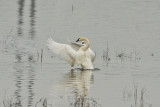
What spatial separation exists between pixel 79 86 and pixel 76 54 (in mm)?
3891

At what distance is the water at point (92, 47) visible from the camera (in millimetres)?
12867

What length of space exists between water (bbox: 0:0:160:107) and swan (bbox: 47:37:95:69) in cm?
26

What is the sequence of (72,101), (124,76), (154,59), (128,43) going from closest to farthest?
(72,101) < (124,76) < (154,59) < (128,43)

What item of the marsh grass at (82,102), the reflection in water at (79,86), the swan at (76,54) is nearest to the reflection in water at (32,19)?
the swan at (76,54)

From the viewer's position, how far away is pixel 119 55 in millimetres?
19719

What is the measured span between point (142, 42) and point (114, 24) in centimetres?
530

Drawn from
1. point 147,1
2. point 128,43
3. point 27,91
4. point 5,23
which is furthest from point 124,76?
point 147,1

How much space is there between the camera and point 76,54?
18.2 m

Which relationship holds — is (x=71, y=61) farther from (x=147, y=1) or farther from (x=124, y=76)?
(x=147, y=1)

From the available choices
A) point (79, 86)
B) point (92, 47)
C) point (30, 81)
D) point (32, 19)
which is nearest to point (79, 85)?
point (79, 86)

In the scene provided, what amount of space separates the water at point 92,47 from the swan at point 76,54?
0.26m

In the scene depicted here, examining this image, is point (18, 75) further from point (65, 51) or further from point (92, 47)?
point (92, 47)

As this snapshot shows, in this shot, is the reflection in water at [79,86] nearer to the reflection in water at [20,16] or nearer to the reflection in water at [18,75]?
the reflection in water at [18,75]

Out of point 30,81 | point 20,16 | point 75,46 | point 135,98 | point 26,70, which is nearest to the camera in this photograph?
point 135,98
